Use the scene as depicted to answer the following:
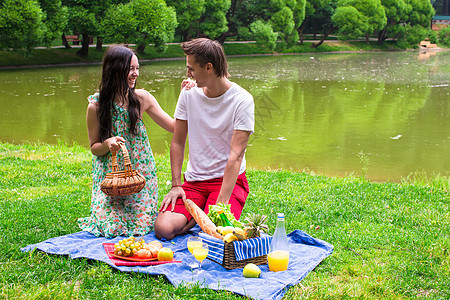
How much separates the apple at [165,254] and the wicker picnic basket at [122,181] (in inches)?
20.6

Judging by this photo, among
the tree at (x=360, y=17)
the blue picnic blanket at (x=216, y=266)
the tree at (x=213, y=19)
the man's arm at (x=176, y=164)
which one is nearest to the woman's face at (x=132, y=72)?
the man's arm at (x=176, y=164)

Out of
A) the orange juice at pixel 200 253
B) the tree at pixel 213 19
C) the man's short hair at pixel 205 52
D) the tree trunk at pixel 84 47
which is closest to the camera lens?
the orange juice at pixel 200 253

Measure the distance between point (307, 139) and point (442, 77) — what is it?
44.6 feet

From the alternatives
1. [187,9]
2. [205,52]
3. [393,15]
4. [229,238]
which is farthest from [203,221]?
[393,15]

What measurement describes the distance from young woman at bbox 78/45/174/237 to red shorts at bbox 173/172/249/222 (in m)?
0.33

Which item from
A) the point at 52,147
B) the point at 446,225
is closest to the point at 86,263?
the point at 446,225

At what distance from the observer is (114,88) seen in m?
3.90

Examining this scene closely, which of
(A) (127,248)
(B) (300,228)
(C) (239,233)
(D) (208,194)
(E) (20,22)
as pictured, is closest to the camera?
(C) (239,233)

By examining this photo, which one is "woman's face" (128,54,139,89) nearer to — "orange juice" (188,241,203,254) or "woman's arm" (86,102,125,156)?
"woman's arm" (86,102,125,156)

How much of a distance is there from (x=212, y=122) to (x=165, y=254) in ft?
3.46

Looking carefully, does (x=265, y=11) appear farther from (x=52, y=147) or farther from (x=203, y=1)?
(x=52, y=147)

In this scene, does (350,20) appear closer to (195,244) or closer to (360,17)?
(360,17)

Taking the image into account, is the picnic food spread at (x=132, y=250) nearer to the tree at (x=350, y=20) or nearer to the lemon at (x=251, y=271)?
the lemon at (x=251, y=271)

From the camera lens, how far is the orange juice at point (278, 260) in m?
3.30
